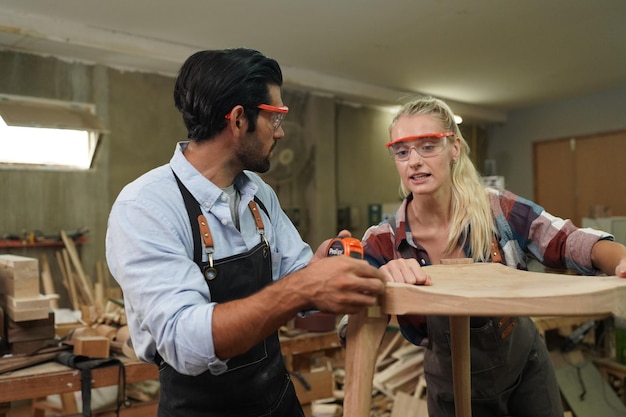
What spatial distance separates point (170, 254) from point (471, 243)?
1.05 meters

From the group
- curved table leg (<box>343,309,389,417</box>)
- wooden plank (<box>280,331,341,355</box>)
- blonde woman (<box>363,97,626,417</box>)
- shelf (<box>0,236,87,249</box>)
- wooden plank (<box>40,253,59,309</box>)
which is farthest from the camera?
wooden plank (<box>40,253,59,309</box>)

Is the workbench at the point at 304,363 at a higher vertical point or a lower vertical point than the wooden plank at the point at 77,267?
lower

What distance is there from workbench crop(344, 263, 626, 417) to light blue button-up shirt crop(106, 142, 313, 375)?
34 cm

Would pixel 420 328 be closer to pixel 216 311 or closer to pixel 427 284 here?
pixel 427 284

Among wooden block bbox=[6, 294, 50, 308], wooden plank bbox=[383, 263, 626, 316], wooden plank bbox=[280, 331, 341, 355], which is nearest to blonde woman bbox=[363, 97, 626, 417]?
wooden plank bbox=[383, 263, 626, 316]

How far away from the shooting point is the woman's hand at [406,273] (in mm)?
1261

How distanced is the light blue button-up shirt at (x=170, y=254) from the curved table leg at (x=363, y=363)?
320 mm

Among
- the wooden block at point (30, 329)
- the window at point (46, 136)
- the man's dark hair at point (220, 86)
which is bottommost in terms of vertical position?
the wooden block at point (30, 329)

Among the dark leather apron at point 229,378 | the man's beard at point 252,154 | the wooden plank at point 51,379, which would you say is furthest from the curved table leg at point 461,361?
the wooden plank at point 51,379

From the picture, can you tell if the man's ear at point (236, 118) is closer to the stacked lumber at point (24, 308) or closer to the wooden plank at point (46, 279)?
the stacked lumber at point (24, 308)

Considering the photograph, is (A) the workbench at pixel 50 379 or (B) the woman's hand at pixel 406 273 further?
(A) the workbench at pixel 50 379

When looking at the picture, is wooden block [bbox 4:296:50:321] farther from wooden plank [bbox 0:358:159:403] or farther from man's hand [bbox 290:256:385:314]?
man's hand [bbox 290:256:385:314]

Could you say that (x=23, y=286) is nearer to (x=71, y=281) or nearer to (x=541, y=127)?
(x=71, y=281)

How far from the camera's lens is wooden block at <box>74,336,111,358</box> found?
8.67ft
